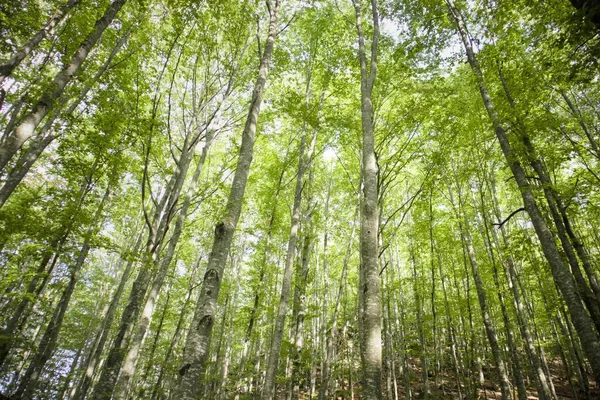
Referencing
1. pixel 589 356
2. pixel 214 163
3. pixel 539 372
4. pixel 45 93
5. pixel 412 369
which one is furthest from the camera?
pixel 412 369

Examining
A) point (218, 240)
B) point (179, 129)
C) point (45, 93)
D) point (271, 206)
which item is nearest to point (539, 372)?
point (271, 206)

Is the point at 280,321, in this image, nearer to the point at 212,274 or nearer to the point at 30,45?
the point at 212,274

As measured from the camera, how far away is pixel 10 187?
19.8ft

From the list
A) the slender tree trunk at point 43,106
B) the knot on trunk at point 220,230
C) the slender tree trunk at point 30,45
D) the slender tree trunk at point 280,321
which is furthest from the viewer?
the slender tree trunk at point 280,321

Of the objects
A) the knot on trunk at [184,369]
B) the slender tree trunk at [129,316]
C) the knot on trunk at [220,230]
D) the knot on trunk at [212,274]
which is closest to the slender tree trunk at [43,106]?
the slender tree trunk at [129,316]

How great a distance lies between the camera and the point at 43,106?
488cm

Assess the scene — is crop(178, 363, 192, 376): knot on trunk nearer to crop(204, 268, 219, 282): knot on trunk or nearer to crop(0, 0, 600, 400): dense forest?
crop(0, 0, 600, 400): dense forest

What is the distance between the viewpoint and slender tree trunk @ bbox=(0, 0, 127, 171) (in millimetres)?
4344

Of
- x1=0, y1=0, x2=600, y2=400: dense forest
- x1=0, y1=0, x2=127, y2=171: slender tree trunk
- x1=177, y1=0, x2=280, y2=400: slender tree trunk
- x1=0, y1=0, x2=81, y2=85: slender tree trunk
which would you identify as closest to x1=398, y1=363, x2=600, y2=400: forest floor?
x1=0, y1=0, x2=600, y2=400: dense forest

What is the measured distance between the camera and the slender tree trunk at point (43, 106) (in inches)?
171

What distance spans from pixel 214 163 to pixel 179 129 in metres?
4.27

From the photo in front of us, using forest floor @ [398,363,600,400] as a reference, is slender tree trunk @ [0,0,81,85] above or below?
above

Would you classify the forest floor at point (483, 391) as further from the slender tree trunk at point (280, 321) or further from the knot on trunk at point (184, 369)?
the knot on trunk at point (184, 369)

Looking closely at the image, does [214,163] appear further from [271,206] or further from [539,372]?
[539,372]
